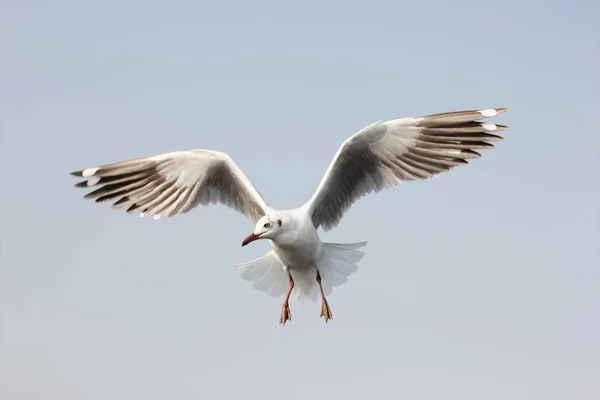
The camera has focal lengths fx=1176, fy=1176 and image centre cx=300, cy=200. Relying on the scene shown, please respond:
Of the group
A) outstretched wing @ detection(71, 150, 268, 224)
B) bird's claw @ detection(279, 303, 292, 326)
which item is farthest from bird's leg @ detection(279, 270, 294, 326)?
outstretched wing @ detection(71, 150, 268, 224)

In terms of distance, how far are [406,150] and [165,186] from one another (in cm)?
256

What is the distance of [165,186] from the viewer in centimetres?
1238

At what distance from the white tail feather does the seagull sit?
1 centimetres

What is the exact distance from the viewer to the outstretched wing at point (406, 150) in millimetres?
11875

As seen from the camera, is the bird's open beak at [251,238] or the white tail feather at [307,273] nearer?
the bird's open beak at [251,238]

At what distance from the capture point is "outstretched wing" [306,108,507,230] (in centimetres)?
1188

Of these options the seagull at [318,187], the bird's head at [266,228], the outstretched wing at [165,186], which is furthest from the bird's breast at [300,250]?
the outstretched wing at [165,186]

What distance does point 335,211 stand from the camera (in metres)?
12.5

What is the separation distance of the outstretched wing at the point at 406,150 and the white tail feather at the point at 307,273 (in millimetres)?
537

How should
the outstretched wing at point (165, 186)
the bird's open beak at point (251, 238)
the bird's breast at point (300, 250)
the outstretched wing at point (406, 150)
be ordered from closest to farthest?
1. the bird's open beak at point (251, 238)
2. the bird's breast at point (300, 250)
3. the outstretched wing at point (406, 150)
4. the outstretched wing at point (165, 186)

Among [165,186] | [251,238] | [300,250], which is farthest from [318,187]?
[165,186]

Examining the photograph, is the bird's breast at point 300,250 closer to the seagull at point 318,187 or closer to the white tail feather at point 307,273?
the seagull at point 318,187

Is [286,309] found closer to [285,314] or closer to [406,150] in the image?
[285,314]

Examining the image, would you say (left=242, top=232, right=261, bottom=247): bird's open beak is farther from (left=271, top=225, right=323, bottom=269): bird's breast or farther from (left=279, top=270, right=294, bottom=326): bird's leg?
(left=279, top=270, right=294, bottom=326): bird's leg
